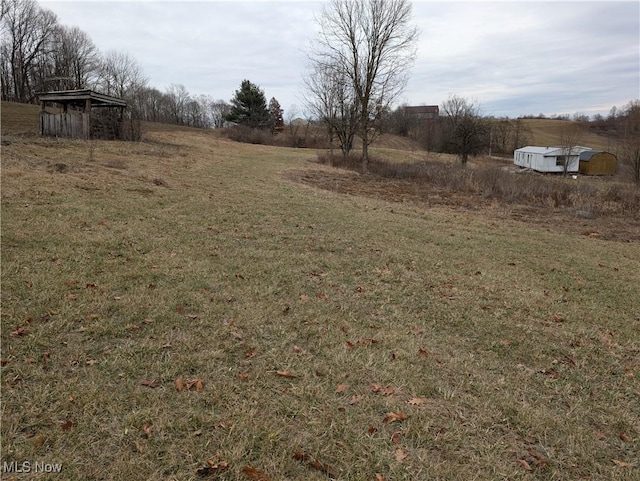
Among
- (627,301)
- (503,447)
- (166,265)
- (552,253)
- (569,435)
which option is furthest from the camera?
(552,253)

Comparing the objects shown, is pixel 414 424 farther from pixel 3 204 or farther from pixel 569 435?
pixel 3 204

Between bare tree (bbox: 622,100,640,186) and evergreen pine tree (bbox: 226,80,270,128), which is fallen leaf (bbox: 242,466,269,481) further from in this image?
evergreen pine tree (bbox: 226,80,270,128)

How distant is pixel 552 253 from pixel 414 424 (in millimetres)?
6569

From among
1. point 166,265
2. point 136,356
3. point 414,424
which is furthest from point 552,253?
point 136,356

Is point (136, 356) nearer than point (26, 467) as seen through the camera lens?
No

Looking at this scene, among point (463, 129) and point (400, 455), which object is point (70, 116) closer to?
point (400, 455)

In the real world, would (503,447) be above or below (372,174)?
below

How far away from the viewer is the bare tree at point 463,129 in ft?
134

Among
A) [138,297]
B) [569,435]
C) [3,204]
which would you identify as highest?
[3,204]

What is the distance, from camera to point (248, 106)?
157 feet

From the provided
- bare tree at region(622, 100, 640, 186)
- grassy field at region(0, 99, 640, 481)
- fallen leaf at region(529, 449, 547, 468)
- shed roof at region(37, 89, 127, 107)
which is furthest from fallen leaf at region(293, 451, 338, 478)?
bare tree at region(622, 100, 640, 186)

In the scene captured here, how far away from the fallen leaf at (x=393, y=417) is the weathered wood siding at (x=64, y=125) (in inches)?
714

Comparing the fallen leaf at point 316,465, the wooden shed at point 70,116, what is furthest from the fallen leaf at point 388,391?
the wooden shed at point 70,116

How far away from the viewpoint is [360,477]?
219 cm
